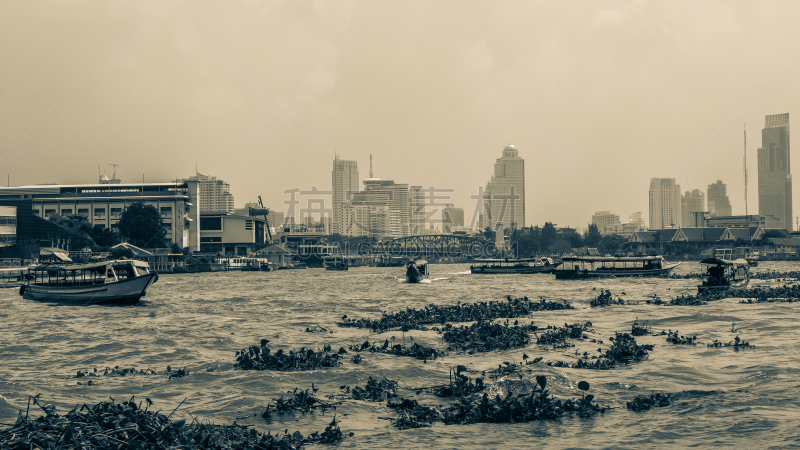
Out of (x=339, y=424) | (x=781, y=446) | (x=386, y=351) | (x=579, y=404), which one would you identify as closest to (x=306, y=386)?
(x=339, y=424)

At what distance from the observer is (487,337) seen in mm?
20688

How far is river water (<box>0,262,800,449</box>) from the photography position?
10.7 m

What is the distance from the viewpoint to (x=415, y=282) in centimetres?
6806

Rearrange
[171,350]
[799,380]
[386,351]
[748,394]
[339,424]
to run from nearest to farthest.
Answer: [339,424] → [748,394] → [799,380] → [386,351] → [171,350]

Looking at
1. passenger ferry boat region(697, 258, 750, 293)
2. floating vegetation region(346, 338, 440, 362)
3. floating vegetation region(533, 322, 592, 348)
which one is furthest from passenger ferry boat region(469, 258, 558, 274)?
floating vegetation region(346, 338, 440, 362)

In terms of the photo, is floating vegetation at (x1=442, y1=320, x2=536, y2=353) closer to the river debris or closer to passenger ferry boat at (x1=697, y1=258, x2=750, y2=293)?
the river debris

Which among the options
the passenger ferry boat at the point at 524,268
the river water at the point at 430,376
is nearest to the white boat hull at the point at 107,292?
the river water at the point at 430,376

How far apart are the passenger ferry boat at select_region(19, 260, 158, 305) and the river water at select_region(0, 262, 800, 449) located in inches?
291

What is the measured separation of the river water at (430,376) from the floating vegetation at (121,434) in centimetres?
169

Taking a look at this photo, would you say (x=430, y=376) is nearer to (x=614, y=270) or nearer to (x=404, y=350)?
(x=404, y=350)

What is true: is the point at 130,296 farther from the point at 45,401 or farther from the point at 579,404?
the point at 579,404

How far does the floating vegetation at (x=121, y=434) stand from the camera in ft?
24.6

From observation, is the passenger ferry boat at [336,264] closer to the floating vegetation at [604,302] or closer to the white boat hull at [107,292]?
the white boat hull at [107,292]

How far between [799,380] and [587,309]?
18.5 m
